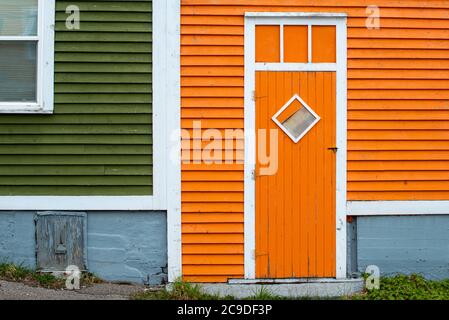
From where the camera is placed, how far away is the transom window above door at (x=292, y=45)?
795 cm

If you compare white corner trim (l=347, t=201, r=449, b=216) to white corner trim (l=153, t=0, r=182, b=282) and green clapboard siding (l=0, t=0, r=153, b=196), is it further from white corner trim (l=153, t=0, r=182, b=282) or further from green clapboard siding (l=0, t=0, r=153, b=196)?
green clapboard siding (l=0, t=0, r=153, b=196)

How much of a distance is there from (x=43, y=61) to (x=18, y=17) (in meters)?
0.55

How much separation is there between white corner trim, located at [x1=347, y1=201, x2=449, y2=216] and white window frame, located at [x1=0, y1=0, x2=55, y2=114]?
343cm

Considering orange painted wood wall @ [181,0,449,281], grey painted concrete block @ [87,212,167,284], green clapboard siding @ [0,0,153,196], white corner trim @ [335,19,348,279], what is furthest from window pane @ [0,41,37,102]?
white corner trim @ [335,19,348,279]

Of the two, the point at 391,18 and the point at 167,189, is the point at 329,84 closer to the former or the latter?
the point at 391,18

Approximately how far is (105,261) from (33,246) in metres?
0.78

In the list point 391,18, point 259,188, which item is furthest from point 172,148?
point 391,18

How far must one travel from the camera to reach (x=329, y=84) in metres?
7.98

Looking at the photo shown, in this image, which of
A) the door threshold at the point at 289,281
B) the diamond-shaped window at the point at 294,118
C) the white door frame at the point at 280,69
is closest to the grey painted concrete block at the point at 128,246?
A: the door threshold at the point at 289,281

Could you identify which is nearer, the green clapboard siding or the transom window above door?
the green clapboard siding

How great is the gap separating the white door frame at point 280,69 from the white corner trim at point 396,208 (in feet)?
0.48

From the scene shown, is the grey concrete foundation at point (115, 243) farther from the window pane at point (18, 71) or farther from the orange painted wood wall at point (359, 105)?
the window pane at point (18, 71)

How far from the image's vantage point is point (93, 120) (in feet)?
25.8

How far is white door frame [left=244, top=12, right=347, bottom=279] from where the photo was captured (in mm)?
7930
